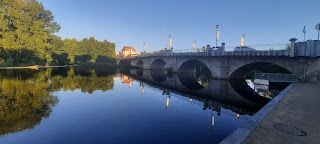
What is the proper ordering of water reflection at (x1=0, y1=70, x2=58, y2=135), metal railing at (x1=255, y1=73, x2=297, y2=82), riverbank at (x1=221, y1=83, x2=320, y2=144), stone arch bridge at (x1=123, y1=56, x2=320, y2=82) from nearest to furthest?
riverbank at (x1=221, y1=83, x2=320, y2=144) → water reflection at (x1=0, y1=70, x2=58, y2=135) → stone arch bridge at (x1=123, y1=56, x2=320, y2=82) → metal railing at (x1=255, y1=73, x2=297, y2=82)

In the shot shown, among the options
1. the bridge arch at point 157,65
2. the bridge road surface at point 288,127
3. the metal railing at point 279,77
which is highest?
the bridge arch at point 157,65

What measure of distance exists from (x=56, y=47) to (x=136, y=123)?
7353cm

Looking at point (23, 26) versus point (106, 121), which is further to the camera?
point (23, 26)

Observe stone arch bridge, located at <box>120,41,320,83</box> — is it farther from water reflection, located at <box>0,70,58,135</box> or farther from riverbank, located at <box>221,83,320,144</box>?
water reflection, located at <box>0,70,58,135</box>

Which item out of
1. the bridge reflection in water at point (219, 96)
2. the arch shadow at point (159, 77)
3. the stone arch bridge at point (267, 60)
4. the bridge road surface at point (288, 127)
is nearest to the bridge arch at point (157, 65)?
the arch shadow at point (159, 77)

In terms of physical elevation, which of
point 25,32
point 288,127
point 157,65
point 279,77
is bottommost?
point 288,127

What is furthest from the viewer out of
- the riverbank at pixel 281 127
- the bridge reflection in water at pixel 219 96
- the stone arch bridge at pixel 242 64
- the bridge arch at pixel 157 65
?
the bridge arch at pixel 157 65

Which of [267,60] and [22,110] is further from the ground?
[267,60]

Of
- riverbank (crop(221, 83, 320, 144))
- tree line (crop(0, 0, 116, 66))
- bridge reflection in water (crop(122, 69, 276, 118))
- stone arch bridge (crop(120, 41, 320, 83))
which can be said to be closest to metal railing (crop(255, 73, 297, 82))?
stone arch bridge (crop(120, 41, 320, 83))

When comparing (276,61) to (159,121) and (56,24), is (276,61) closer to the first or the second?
(159,121)

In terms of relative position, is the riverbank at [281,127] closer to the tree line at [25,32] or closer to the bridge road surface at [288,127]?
the bridge road surface at [288,127]

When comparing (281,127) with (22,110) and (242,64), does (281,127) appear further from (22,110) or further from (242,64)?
(242,64)

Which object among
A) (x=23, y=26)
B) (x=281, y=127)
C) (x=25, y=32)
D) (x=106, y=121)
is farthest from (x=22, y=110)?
(x=25, y=32)

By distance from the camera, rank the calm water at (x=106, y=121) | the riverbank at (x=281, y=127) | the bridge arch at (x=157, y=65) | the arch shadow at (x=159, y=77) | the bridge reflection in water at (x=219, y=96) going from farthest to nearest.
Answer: the bridge arch at (x=157, y=65) < the arch shadow at (x=159, y=77) < the bridge reflection in water at (x=219, y=96) < the calm water at (x=106, y=121) < the riverbank at (x=281, y=127)
